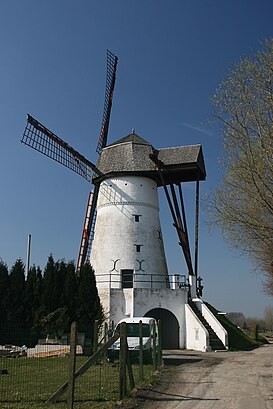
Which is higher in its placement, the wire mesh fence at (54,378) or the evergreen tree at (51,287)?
the evergreen tree at (51,287)

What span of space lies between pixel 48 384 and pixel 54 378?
1265 millimetres

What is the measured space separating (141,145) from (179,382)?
2259cm

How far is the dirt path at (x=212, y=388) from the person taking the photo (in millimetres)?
9680

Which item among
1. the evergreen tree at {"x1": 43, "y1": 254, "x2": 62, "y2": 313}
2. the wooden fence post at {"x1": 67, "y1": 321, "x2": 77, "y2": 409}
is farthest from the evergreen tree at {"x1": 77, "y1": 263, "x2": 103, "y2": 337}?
the wooden fence post at {"x1": 67, "y1": 321, "x2": 77, "y2": 409}

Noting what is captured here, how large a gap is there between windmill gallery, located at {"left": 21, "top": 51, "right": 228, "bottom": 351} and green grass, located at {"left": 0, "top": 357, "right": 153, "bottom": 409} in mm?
11774

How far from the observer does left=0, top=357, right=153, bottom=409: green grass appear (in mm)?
9352

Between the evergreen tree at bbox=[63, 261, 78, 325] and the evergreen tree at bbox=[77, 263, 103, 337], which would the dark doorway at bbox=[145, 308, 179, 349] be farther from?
the evergreen tree at bbox=[63, 261, 78, 325]

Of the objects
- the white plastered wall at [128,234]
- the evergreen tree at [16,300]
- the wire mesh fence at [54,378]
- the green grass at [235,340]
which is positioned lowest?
the wire mesh fence at [54,378]

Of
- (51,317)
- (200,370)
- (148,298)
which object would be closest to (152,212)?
(148,298)

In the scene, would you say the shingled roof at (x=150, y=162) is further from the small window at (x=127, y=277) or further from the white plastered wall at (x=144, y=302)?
the white plastered wall at (x=144, y=302)

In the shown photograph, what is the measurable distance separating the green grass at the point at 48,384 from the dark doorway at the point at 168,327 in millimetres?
13118

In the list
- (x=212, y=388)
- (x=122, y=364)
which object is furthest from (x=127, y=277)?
(x=122, y=364)

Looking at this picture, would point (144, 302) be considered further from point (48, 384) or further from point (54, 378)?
point (48, 384)

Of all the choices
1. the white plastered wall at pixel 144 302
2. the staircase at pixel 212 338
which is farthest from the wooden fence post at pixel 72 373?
the white plastered wall at pixel 144 302
